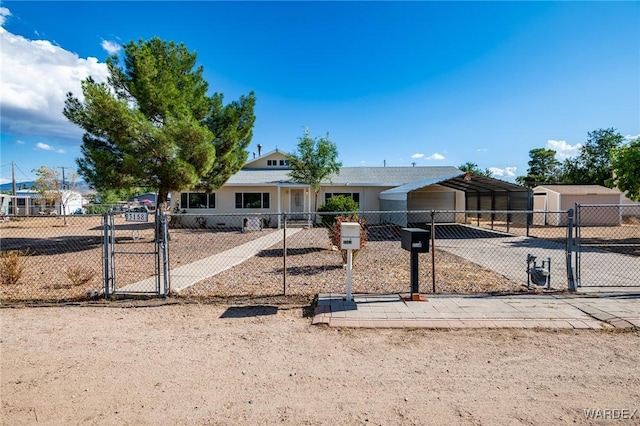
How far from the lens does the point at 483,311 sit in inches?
212

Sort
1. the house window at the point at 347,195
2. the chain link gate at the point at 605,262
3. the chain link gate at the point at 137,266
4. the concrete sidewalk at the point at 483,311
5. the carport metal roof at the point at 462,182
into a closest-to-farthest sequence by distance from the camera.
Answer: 1. the concrete sidewalk at the point at 483,311
2. the chain link gate at the point at 137,266
3. the chain link gate at the point at 605,262
4. the carport metal roof at the point at 462,182
5. the house window at the point at 347,195

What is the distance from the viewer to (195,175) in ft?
48.8

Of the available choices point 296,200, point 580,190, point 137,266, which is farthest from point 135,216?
point 580,190

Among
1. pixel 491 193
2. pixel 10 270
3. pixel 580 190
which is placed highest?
pixel 580 190

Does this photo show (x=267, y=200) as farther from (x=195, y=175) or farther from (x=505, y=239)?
(x=505, y=239)

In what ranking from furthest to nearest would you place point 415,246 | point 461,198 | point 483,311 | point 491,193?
point 461,198, point 491,193, point 415,246, point 483,311

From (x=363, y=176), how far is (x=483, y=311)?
21108mm

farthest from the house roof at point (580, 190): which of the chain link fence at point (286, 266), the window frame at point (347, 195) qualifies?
the window frame at point (347, 195)

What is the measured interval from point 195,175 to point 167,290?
9309mm

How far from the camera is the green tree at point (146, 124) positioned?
43.9 feet

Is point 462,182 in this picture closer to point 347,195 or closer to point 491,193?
point 491,193

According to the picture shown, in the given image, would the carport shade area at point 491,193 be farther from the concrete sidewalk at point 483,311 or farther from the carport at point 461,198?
the concrete sidewalk at point 483,311

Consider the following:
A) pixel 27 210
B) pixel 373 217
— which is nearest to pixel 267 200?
pixel 373 217

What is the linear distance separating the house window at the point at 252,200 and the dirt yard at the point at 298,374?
1792 cm
